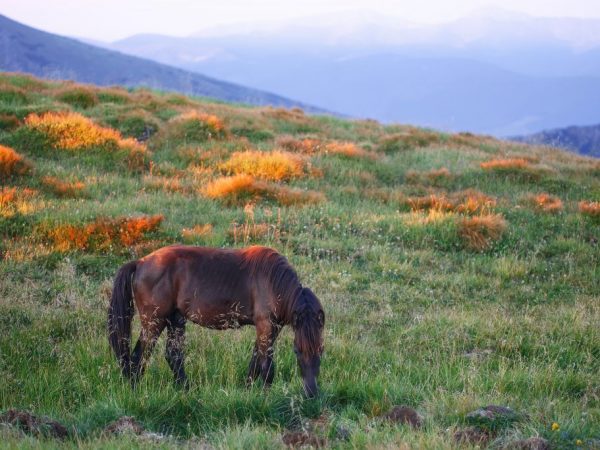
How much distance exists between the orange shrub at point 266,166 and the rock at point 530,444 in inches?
440

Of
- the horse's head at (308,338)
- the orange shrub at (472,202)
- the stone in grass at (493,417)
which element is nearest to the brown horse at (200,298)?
the horse's head at (308,338)

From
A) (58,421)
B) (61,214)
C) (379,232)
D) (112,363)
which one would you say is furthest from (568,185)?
(58,421)

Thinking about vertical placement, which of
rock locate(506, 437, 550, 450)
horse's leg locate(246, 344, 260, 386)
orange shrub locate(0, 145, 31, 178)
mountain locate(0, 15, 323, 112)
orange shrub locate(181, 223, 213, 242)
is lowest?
horse's leg locate(246, 344, 260, 386)

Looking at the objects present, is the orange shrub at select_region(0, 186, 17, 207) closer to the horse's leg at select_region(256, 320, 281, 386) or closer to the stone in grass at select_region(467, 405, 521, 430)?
the horse's leg at select_region(256, 320, 281, 386)

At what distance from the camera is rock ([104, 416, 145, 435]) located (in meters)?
4.77

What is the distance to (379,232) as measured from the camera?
484 inches

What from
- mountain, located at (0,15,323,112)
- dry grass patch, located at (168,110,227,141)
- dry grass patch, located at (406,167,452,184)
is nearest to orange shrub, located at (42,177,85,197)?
dry grass patch, located at (168,110,227,141)

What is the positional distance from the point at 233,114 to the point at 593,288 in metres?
15.1

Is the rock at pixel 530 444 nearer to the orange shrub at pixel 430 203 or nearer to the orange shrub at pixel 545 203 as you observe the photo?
the orange shrub at pixel 430 203

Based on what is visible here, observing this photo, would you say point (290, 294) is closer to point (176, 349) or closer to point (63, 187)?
point (176, 349)

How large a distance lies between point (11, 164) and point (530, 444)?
39.3 ft

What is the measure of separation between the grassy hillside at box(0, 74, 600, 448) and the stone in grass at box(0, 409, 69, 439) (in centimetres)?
17

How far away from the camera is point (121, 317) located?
252 inches

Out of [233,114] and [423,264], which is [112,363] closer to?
[423,264]
